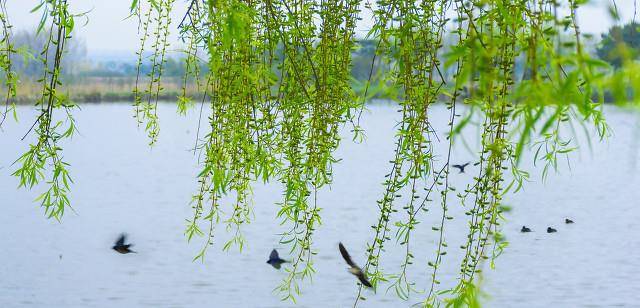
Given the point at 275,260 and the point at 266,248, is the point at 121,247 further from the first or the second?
the point at 275,260

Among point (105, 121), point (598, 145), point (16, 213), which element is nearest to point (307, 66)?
point (16, 213)

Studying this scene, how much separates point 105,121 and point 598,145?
956 cm

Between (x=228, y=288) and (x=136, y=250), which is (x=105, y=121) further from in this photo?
(x=228, y=288)

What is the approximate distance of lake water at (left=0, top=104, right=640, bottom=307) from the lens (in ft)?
16.9

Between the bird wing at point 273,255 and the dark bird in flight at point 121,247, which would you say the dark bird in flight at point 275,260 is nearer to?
the bird wing at point 273,255

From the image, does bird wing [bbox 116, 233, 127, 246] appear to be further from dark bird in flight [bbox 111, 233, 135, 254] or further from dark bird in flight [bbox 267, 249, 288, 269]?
dark bird in flight [bbox 267, 249, 288, 269]

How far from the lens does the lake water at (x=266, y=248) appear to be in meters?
5.16

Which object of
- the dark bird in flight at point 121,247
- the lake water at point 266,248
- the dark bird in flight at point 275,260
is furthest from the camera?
the dark bird in flight at point 121,247

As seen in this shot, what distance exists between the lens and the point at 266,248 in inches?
241

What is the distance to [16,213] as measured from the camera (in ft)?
24.4

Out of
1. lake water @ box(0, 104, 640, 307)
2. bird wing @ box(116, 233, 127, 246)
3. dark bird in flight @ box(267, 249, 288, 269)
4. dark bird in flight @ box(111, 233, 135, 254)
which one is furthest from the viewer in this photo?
bird wing @ box(116, 233, 127, 246)

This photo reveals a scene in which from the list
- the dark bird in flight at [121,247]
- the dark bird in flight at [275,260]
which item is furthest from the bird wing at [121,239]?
the dark bird in flight at [275,260]

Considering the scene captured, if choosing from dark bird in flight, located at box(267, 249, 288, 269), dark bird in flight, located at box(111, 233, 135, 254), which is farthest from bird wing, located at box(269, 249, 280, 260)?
dark bird in flight, located at box(111, 233, 135, 254)

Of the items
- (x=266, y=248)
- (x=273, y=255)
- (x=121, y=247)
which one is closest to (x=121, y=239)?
(x=121, y=247)
